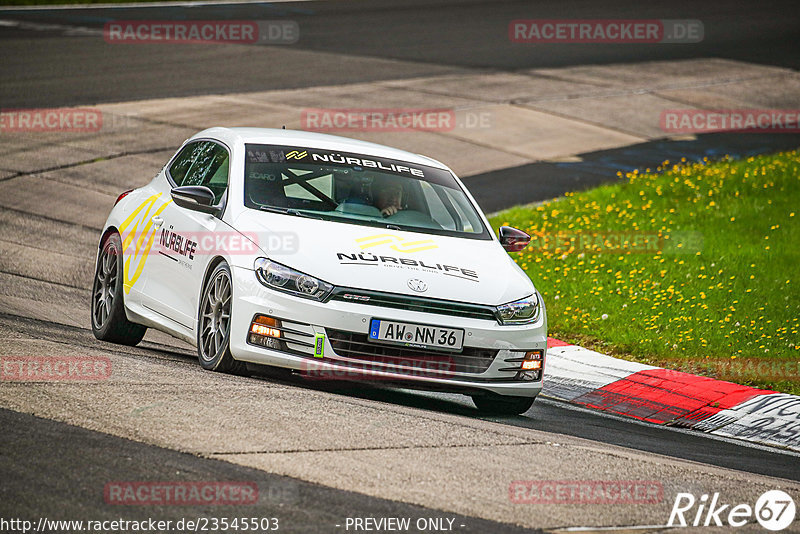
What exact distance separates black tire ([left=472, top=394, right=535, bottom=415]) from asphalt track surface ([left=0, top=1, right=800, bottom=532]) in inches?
4.4

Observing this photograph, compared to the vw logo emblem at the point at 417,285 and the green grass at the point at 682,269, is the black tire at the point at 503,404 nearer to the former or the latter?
the vw logo emblem at the point at 417,285

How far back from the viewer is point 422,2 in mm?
37062

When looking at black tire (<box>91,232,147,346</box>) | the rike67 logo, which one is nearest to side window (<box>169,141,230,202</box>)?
black tire (<box>91,232,147,346</box>)

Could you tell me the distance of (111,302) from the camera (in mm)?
9266

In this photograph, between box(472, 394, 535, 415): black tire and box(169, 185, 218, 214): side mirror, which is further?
box(169, 185, 218, 214): side mirror

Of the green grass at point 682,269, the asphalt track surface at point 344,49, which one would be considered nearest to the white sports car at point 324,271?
the green grass at point 682,269

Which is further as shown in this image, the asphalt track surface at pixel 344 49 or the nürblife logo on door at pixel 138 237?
the asphalt track surface at pixel 344 49

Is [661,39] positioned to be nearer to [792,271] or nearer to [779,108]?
[779,108]

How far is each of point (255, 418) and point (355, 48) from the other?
76.8 feet

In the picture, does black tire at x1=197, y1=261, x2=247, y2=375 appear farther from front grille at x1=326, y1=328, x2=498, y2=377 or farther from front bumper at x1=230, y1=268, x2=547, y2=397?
front grille at x1=326, y1=328, x2=498, y2=377

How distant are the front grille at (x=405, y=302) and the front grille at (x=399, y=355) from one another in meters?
0.21

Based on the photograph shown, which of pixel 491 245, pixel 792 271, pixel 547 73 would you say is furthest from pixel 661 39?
pixel 491 245

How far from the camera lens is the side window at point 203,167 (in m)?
8.69

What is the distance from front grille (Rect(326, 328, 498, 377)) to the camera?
7.26 m
